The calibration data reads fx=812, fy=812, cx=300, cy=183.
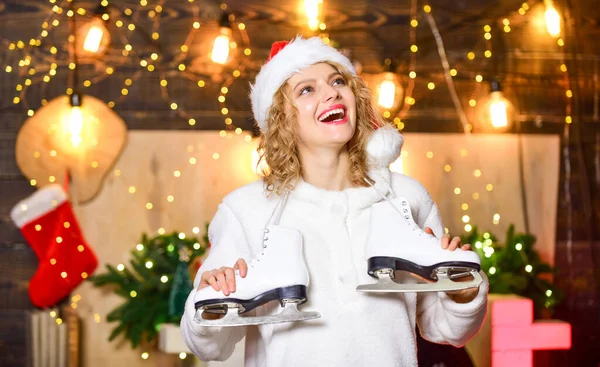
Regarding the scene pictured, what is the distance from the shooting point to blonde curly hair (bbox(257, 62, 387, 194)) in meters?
1.67

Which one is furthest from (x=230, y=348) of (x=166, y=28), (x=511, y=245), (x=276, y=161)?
(x=166, y=28)

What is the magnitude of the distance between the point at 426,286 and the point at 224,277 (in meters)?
0.35

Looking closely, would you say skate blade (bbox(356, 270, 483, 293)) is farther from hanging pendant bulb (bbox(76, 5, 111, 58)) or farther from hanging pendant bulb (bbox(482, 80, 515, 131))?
hanging pendant bulb (bbox(76, 5, 111, 58))

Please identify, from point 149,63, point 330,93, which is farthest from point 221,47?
point 330,93

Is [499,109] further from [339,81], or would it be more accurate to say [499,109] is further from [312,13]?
[339,81]

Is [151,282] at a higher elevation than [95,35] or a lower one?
lower

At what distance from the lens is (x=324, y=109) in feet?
5.26

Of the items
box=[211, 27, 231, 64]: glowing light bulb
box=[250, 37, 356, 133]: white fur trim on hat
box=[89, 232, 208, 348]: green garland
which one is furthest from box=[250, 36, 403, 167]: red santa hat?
box=[211, 27, 231, 64]: glowing light bulb

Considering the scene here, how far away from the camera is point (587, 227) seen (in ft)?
10.9

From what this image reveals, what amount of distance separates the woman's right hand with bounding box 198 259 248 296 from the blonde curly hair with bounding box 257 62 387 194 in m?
0.23

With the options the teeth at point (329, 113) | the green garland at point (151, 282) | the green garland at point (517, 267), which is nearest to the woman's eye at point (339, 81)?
the teeth at point (329, 113)

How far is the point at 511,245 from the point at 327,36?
3.56 feet

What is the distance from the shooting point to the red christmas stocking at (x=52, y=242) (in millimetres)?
3066

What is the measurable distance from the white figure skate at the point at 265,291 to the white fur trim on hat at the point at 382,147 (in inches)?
12.5
